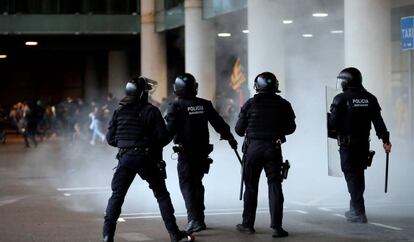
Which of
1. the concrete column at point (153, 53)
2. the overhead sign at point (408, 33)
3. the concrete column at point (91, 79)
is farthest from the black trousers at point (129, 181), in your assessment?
the concrete column at point (91, 79)

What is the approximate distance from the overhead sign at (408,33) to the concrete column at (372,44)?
53.3 inches

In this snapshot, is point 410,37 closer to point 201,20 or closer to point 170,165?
point 170,165

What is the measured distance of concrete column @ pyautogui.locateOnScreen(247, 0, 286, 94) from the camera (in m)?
18.5

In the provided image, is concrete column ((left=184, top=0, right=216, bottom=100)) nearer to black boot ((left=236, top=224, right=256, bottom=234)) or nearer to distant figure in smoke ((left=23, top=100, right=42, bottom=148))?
distant figure in smoke ((left=23, top=100, right=42, bottom=148))

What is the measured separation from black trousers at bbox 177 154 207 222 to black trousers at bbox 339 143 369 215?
1.62m

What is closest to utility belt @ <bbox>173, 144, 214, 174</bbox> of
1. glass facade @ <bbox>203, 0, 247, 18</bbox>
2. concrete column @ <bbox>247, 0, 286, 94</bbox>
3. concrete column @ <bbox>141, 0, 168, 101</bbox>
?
concrete column @ <bbox>247, 0, 286, 94</bbox>

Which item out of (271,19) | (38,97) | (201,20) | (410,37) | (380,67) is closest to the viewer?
(410,37)

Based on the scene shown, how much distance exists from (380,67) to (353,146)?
4069 millimetres

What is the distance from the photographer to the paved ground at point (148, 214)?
9008 millimetres

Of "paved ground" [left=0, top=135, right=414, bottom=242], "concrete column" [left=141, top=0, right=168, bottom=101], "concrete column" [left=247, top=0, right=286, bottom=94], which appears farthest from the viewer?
"concrete column" [left=141, top=0, right=168, bottom=101]

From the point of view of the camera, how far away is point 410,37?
1194cm

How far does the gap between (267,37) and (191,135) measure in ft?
32.0

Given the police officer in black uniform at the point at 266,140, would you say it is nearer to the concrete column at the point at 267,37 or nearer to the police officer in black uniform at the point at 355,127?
the police officer in black uniform at the point at 355,127

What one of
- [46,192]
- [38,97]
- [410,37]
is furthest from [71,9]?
[410,37]
